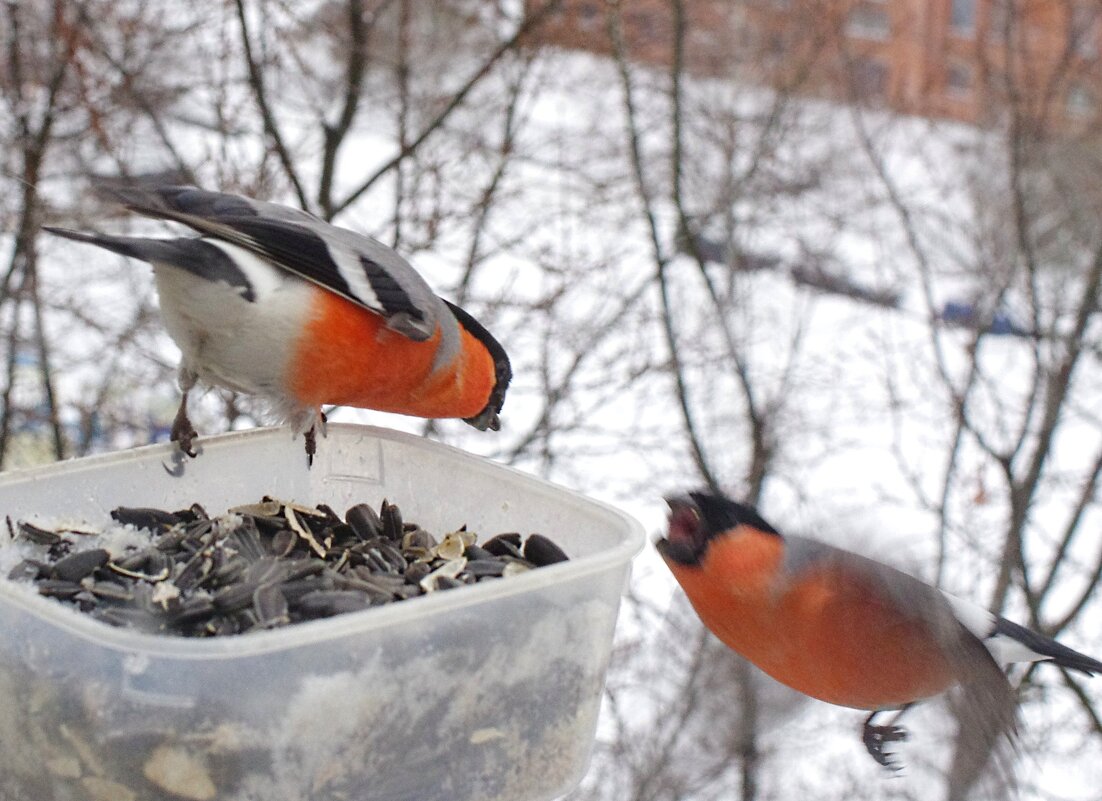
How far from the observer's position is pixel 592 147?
5.04 meters

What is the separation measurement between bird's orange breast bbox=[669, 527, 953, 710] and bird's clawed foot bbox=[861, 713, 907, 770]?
15cm

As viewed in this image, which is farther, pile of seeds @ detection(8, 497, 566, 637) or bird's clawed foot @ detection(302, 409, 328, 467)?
bird's clawed foot @ detection(302, 409, 328, 467)

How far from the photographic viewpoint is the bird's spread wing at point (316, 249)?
5.12 feet

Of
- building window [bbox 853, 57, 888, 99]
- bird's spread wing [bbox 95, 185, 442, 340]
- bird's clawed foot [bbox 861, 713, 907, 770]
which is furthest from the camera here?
building window [bbox 853, 57, 888, 99]

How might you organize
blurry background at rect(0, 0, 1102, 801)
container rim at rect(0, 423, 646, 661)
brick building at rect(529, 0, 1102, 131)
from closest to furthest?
container rim at rect(0, 423, 646, 661) < blurry background at rect(0, 0, 1102, 801) < brick building at rect(529, 0, 1102, 131)

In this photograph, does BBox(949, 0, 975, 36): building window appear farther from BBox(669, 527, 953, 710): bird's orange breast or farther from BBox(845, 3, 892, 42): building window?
BBox(669, 527, 953, 710): bird's orange breast

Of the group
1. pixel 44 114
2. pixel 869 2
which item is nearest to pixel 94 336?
pixel 44 114

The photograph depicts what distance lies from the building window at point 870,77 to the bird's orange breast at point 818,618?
378 cm

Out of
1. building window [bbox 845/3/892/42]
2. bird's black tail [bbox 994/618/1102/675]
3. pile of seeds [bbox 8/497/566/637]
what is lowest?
bird's black tail [bbox 994/618/1102/675]

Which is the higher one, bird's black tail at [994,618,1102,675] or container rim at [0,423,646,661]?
container rim at [0,423,646,661]

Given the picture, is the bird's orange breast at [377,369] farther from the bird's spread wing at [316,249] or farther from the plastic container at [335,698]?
the plastic container at [335,698]

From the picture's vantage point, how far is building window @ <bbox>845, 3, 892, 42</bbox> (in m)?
5.52

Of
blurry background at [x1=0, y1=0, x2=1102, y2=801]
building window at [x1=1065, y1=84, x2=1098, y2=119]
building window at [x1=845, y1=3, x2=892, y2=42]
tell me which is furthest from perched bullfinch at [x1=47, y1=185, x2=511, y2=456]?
building window at [x1=1065, y1=84, x2=1098, y2=119]

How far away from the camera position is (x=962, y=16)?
5719mm
